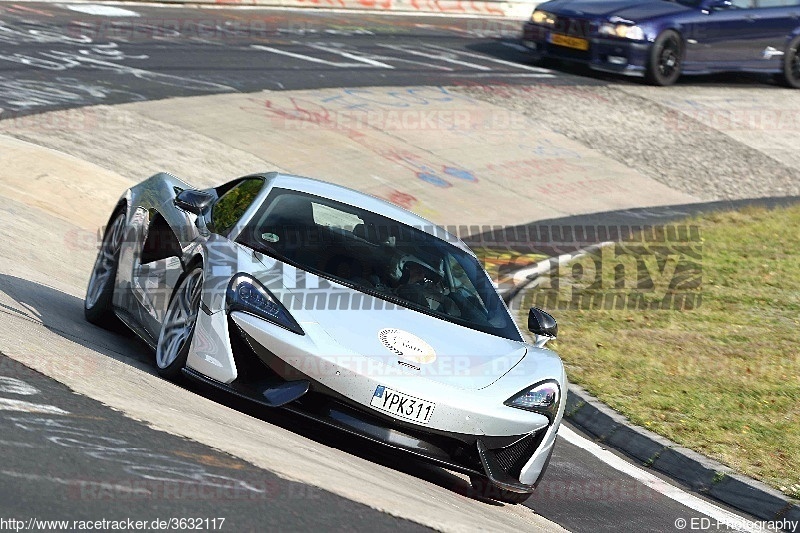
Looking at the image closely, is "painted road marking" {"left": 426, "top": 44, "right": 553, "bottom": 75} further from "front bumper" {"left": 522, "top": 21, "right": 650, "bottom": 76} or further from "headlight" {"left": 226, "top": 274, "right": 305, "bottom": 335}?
"headlight" {"left": 226, "top": 274, "right": 305, "bottom": 335}

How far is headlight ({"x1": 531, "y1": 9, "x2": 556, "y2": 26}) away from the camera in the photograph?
22.2 metres

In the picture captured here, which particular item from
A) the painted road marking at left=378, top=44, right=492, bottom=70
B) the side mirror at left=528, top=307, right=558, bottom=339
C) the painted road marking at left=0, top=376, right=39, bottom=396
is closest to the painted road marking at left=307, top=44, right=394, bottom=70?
the painted road marking at left=378, top=44, right=492, bottom=70

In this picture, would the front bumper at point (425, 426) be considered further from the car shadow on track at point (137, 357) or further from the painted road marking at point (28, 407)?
the painted road marking at point (28, 407)

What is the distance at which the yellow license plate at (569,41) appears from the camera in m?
22.0

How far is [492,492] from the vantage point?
6758 millimetres

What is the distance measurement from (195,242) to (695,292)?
7.16m

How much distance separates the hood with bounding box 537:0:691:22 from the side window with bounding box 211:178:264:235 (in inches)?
563

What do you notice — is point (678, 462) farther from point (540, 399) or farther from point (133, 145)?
point (133, 145)

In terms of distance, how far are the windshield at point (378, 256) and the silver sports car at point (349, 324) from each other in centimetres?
1

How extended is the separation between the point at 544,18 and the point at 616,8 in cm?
127

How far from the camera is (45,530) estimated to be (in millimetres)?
4293

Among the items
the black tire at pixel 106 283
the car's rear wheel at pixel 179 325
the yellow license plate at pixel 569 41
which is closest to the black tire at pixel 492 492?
the car's rear wheel at pixel 179 325

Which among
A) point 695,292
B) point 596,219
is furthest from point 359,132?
point 695,292

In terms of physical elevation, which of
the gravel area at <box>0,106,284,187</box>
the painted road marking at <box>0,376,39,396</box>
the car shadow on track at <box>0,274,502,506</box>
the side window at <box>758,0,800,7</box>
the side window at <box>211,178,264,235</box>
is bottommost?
the gravel area at <box>0,106,284,187</box>
